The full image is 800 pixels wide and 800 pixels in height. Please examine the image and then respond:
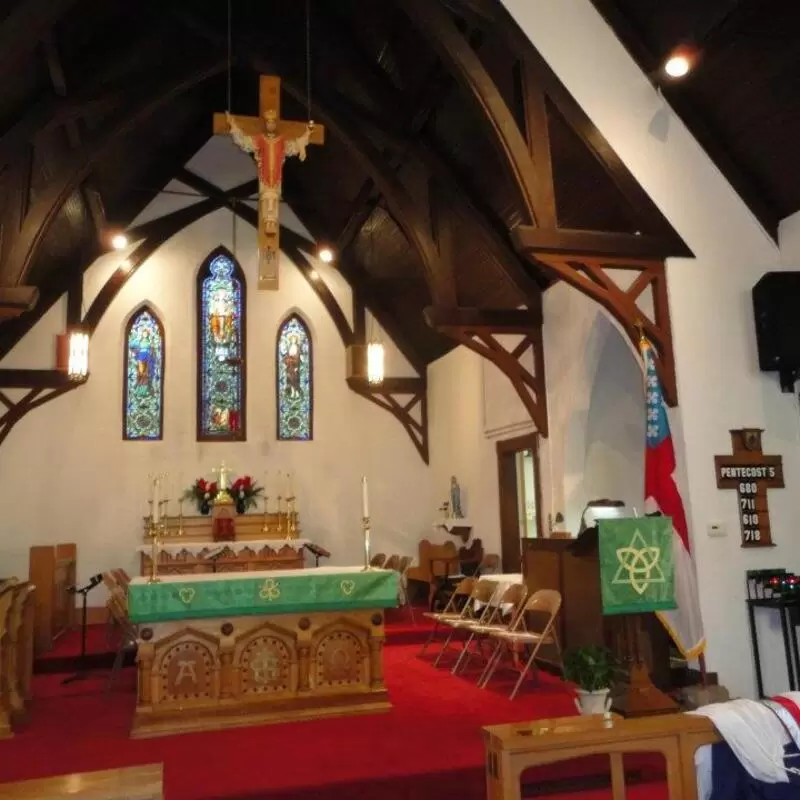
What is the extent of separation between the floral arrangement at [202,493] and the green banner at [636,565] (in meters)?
8.23

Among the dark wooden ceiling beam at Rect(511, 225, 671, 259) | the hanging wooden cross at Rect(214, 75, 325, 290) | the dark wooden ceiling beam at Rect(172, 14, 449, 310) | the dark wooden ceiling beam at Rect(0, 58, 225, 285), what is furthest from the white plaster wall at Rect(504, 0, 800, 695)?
the dark wooden ceiling beam at Rect(0, 58, 225, 285)

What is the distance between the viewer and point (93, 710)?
248 inches

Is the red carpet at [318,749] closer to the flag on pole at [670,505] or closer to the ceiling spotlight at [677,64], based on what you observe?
the flag on pole at [670,505]

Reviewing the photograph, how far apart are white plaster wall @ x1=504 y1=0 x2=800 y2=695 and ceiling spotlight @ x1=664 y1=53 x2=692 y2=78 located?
0.82m

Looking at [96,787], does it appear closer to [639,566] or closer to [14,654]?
[639,566]

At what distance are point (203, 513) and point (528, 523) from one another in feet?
16.8

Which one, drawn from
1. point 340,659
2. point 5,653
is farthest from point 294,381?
point 5,653

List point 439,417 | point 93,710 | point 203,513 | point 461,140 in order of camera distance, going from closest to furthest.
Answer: point 93,710 → point 461,140 → point 203,513 → point 439,417

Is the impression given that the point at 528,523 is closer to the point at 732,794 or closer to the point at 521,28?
the point at 521,28

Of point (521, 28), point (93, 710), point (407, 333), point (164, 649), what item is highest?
point (521, 28)

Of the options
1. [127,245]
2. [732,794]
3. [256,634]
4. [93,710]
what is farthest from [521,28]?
[127,245]

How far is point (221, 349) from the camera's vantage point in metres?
13.3

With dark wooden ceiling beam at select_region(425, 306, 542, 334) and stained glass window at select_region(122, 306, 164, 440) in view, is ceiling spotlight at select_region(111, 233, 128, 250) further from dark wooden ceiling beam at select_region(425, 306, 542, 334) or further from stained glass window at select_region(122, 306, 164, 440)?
dark wooden ceiling beam at select_region(425, 306, 542, 334)

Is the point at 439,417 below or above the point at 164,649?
above
